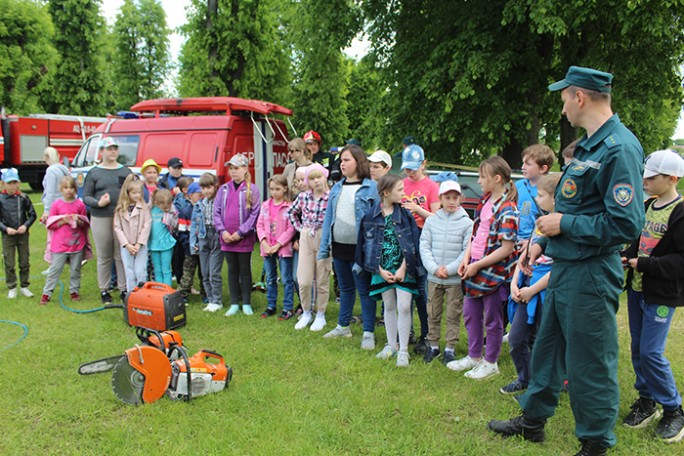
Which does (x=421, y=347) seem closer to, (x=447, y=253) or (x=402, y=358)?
(x=402, y=358)

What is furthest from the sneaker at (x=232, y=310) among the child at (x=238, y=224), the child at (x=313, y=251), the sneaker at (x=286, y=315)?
the child at (x=313, y=251)

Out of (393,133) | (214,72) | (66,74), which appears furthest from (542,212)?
(66,74)

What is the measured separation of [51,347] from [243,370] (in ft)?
7.03

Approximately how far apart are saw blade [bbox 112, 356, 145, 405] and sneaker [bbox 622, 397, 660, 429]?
3.64 m

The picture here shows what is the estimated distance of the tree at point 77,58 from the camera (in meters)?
34.2

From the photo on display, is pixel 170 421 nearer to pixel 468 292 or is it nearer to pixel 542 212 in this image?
pixel 468 292

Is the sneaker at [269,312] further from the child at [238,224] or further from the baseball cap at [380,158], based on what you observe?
the baseball cap at [380,158]

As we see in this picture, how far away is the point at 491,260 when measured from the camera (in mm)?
4305

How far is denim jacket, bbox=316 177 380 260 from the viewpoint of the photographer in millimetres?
5117

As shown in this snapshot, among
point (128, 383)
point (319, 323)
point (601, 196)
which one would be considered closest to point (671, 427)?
point (601, 196)

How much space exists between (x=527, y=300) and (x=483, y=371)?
924mm

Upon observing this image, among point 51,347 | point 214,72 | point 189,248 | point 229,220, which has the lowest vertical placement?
point 51,347

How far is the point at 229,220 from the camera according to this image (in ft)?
21.0

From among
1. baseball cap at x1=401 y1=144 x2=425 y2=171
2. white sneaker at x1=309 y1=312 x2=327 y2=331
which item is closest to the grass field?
white sneaker at x1=309 y1=312 x2=327 y2=331
